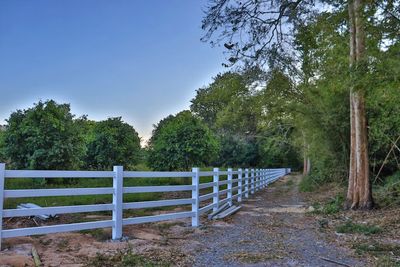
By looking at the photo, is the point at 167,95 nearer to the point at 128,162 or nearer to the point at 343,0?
the point at 128,162

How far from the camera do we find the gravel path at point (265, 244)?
193 inches

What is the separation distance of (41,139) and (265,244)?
9531 mm

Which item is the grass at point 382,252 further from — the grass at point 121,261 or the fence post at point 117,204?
the fence post at point 117,204

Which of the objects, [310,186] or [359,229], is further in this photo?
[310,186]

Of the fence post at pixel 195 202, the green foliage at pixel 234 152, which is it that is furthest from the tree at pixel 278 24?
the green foliage at pixel 234 152

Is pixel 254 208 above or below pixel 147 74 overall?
below

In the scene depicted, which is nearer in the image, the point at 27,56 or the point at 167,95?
the point at 27,56

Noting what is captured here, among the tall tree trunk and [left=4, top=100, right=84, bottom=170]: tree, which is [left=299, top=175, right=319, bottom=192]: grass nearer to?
the tall tree trunk

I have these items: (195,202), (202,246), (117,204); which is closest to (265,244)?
(202,246)

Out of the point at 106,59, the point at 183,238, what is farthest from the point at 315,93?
the point at 183,238

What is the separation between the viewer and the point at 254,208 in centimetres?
1105

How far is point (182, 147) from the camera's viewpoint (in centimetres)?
1536

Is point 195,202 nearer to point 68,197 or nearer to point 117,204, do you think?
point 117,204

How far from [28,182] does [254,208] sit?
7.98m
